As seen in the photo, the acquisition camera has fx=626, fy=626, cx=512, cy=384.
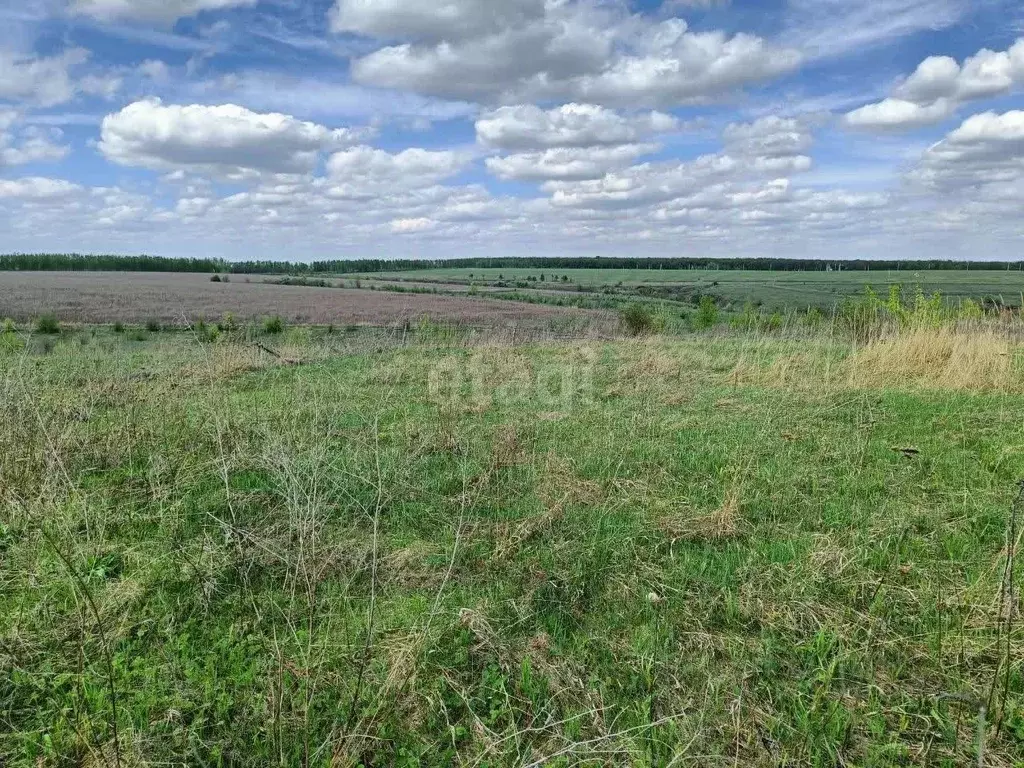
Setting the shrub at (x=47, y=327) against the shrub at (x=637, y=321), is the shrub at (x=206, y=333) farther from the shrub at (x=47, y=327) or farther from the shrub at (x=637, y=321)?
the shrub at (x=637, y=321)

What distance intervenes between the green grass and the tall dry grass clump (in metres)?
2.79

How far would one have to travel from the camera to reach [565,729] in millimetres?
2520

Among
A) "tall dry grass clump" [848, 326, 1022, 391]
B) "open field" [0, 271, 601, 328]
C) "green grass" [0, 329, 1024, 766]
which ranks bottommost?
"green grass" [0, 329, 1024, 766]

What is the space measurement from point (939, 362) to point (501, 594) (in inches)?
398

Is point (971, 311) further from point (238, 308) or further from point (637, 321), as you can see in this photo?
point (238, 308)

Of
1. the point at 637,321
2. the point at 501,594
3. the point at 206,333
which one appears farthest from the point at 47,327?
the point at 501,594

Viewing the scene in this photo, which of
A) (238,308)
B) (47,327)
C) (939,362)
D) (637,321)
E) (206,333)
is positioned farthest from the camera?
(238,308)

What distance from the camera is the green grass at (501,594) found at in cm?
249

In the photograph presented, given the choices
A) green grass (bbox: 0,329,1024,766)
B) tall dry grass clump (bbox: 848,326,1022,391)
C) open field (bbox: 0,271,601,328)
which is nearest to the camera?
green grass (bbox: 0,329,1024,766)

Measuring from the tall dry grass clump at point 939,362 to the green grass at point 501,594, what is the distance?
279cm

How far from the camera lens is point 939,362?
10.4 meters

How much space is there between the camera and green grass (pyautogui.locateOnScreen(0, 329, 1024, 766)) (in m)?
2.49

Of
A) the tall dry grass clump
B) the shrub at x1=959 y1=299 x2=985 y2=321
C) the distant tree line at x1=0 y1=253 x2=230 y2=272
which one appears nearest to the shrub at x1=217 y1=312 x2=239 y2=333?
the tall dry grass clump

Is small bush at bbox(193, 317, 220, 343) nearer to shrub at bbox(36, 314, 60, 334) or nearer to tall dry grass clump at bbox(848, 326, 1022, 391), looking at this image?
shrub at bbox(36, 314, 60, 334)
